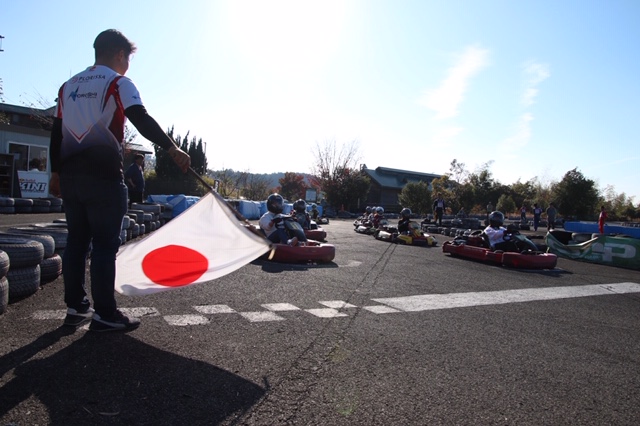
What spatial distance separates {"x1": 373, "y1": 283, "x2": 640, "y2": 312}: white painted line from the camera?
16.2 feet

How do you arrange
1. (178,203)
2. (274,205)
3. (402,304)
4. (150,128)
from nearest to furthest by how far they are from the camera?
(150,128)
(402,304)
(274,205)
(178,203)

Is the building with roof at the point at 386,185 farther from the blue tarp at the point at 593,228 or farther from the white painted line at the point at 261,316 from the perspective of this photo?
the white painted line at the point at 261,316

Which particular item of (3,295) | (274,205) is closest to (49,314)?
(3,295)

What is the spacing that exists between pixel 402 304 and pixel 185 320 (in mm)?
2361

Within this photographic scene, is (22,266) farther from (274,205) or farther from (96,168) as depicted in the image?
(274,205)

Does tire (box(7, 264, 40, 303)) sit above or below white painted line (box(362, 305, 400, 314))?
above

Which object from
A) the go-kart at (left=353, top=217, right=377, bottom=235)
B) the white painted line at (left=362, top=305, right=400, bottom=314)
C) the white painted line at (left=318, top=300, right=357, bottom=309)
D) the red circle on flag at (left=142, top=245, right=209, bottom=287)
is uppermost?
the red circle on flag at (left=142, top=245, right=209, bottom=287)

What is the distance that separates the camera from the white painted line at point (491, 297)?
4.95 meters

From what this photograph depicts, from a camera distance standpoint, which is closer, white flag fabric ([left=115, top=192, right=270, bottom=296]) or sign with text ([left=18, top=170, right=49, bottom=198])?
Answer: white flag fabric ([left=115, top=192, right=270, bottom=296])

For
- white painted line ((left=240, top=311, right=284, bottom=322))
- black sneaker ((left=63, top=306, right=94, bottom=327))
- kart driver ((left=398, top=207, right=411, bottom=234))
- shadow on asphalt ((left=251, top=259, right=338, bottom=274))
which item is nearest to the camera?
black sneaker ((left=63, top=306, right=94, bottom=327))

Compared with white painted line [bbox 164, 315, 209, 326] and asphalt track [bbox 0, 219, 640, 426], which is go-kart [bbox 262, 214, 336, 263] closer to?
asphalt track [bbox 0, 219, 640, 426]

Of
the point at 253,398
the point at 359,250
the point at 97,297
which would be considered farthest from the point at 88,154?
the point at 359,250

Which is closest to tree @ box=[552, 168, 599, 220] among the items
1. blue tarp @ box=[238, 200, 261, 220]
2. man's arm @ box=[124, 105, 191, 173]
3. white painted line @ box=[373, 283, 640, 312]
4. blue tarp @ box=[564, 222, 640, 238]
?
blue tarp @ box=[564, 222, 640, 238]

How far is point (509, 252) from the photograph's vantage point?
9.99 meters
